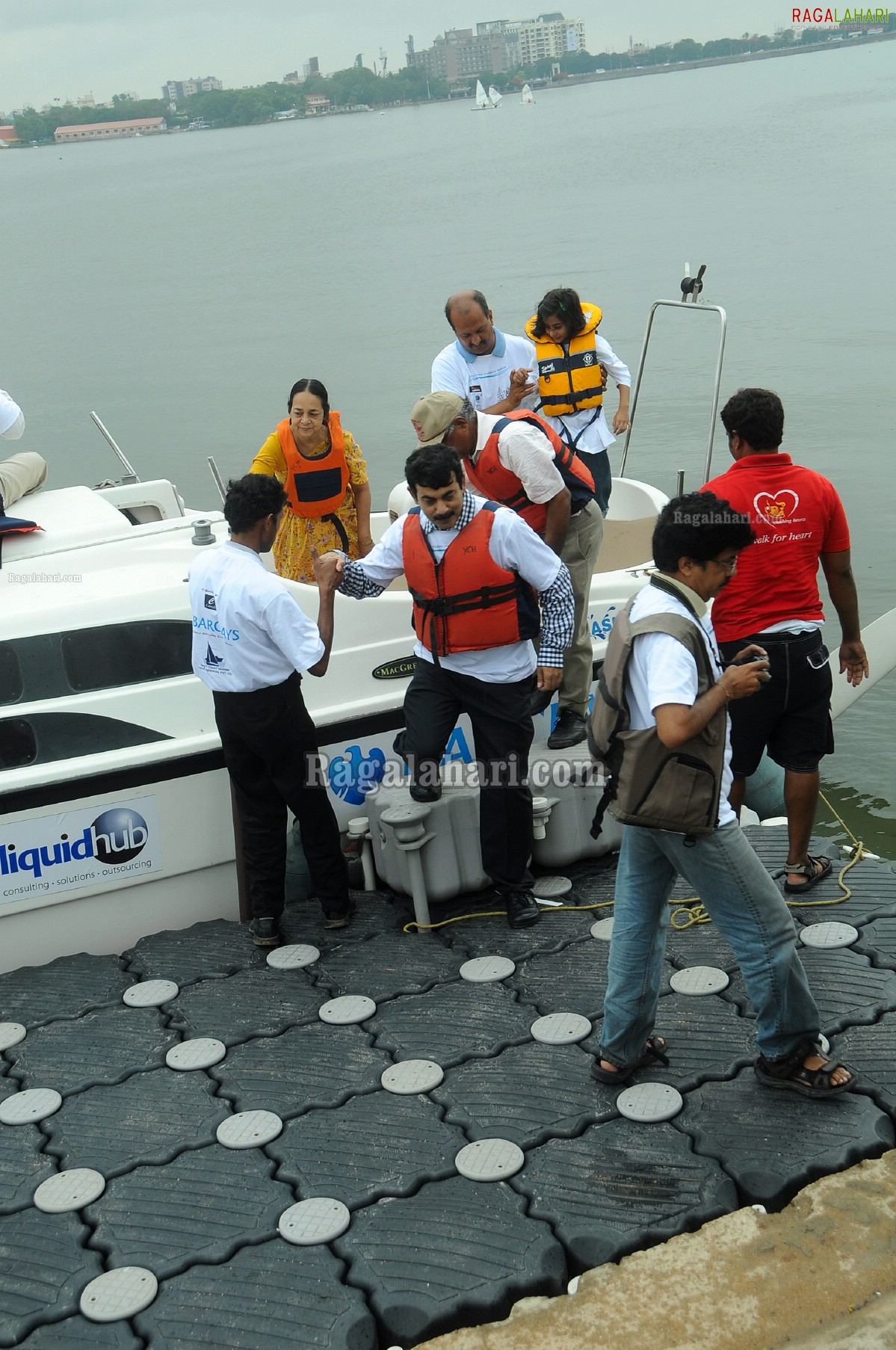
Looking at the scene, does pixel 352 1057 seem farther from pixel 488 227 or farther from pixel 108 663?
pixel 488 227

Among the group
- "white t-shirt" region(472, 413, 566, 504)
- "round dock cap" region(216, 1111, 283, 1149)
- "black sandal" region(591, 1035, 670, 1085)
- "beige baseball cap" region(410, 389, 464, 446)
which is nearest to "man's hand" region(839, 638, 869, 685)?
"white t-shirt" region(472, 413, 566, 504)

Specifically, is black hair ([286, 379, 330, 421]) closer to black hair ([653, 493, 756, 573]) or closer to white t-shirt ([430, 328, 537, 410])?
white t-shirt ([430, 328, 537, 410])

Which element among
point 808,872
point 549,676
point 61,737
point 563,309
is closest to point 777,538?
point 549,676

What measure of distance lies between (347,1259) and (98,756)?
2079 mm

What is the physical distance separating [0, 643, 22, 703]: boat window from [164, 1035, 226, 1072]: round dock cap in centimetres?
135

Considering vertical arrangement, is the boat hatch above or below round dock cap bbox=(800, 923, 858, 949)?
above

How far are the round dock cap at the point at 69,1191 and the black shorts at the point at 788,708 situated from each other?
2.21 metres

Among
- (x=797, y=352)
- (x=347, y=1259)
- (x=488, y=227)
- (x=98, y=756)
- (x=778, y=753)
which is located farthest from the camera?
(x=488, y=227)

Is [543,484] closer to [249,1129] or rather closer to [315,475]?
[315,475]

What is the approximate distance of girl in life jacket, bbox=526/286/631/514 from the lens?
5406 mm

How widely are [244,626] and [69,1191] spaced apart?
164 cm

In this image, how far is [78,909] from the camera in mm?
4555

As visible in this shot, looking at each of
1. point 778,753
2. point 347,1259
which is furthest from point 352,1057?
point 778,753

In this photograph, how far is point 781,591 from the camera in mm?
3859
